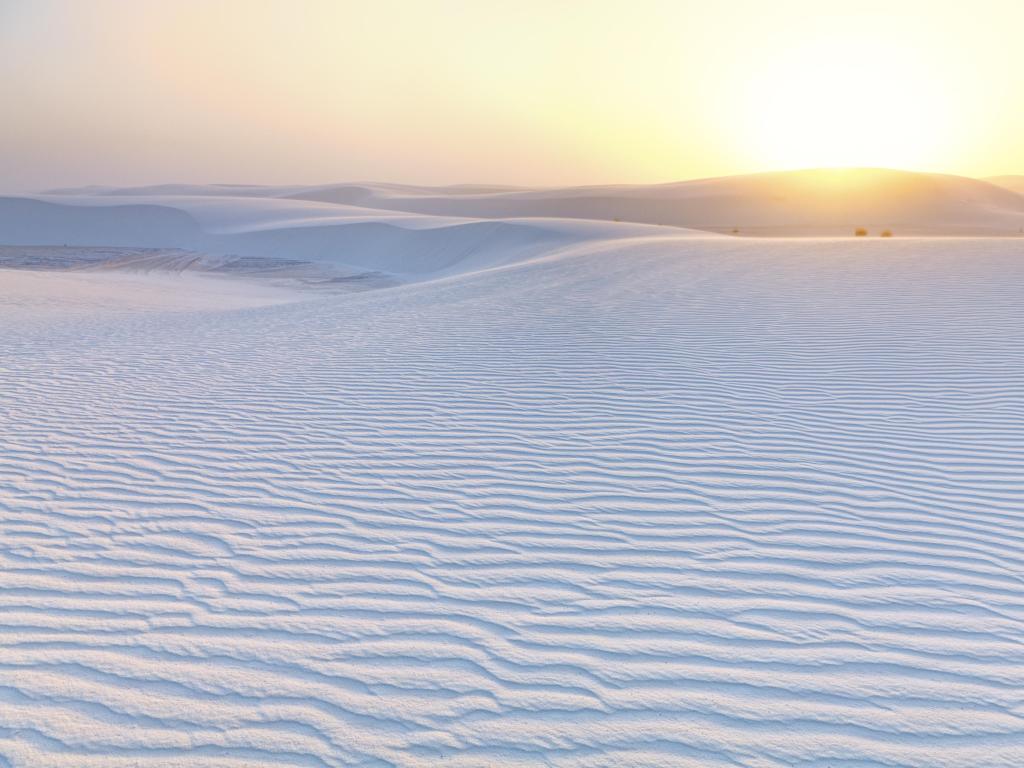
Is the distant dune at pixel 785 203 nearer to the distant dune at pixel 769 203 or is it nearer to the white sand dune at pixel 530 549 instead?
the distant dune at pixel 769 203

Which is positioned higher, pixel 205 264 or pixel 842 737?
pixel 205 264

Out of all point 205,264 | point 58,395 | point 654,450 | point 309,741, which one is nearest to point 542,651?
point 309,741

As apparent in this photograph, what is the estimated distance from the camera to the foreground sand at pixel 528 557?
285 centimetres

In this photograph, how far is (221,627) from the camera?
3.49 m

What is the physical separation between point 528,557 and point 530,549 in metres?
0.10

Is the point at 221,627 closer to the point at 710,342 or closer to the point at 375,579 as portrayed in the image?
the point at 375,579

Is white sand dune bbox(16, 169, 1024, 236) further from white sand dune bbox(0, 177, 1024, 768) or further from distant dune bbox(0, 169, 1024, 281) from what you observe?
white sand dune bbox(0, 177, 1024, 768)

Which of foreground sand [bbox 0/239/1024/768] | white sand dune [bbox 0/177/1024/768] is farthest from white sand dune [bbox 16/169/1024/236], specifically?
foreground sand [bbox 0/239/1024/768]

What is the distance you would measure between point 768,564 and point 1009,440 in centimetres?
290

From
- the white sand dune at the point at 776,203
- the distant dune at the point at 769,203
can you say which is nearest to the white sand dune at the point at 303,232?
the distant dune at the point at 769,203

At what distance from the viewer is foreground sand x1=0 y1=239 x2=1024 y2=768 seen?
2848 millimetres

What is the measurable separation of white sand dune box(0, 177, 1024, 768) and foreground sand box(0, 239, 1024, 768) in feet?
0.06

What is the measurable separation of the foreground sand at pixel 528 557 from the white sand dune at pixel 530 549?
2cm

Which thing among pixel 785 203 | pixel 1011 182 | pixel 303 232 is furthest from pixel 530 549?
pixel 1011 182
